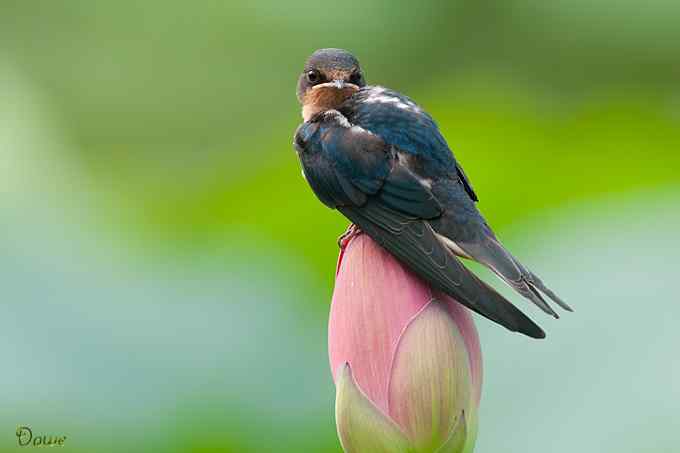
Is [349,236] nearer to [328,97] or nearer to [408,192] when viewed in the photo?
[408,192]

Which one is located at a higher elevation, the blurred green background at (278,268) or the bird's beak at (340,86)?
the bird's beak at (340,86)

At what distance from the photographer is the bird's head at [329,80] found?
143cm

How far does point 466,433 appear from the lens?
3.16 ft

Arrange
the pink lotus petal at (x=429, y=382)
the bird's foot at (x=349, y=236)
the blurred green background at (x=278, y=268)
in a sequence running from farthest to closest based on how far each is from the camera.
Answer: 1. the blurred green background at (x=278, y=268)
2. the bird's foot at (x=349, y=236)
3. the pink lotus petal at (x=429, y=382)

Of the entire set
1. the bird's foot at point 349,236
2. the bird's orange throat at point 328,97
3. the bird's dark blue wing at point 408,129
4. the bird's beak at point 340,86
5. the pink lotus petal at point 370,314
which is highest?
the bird's beak at point 340,86

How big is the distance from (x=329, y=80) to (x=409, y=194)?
36cm

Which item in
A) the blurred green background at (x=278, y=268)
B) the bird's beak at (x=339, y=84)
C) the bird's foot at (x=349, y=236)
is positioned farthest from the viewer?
the blurred green background at (x=278, y=268)

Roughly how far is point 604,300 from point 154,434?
2.14 ft

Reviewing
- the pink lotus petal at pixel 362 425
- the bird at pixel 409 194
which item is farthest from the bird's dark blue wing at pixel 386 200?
the pink lotus petal at pixel 362 425

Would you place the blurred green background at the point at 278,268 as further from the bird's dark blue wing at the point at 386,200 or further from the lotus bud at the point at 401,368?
the lotus bud at the point at 401,368

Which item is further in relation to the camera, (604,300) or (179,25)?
(179,25)

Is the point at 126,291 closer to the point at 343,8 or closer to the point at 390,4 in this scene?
the point at 343,8

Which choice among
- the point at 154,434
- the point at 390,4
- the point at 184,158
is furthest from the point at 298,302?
the point at 390,4

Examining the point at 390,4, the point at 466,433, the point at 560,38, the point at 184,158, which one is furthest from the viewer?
the point at 390,4
